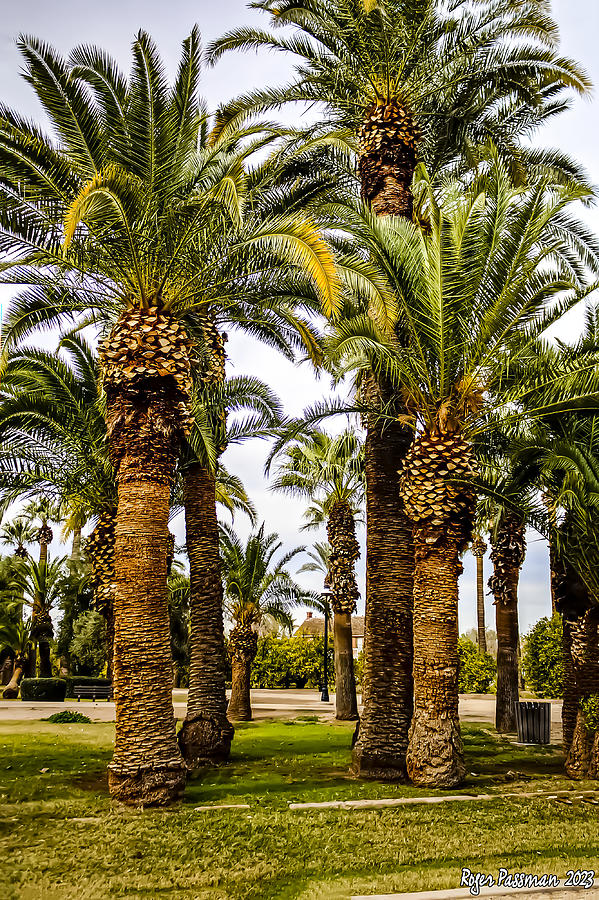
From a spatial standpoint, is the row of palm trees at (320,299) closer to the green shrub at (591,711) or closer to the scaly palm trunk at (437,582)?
the scaly palm trunk at (437,582)

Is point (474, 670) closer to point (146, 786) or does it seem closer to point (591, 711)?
point (591, 711)

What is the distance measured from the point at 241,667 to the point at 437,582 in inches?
468

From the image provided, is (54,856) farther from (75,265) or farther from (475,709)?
(475,709)

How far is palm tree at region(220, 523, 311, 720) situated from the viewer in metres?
22.2

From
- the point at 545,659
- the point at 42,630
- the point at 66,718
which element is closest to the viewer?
the point at 66,718

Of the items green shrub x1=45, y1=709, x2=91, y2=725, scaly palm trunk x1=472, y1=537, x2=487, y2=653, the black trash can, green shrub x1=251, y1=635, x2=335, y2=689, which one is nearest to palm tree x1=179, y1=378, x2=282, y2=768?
the black trash can

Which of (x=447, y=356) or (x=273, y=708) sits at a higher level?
(x=447, y=356)

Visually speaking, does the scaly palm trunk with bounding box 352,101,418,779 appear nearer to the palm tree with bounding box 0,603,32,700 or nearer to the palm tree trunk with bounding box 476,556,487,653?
the palm tree with bounding box 0,603,32,700

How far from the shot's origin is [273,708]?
26.2m

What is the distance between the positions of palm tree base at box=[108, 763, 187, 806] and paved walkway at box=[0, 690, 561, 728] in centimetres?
1143

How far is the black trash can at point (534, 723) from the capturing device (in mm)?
16656

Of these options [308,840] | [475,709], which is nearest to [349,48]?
[308,840]

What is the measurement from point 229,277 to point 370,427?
3859 millimetres

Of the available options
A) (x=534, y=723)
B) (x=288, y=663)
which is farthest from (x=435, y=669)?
(x=288, y=663)
